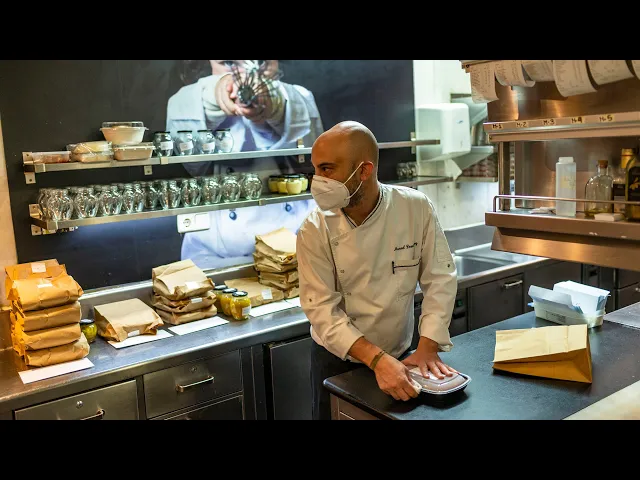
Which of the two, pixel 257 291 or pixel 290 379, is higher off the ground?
pixel 257 291

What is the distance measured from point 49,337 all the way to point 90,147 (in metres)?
0.88

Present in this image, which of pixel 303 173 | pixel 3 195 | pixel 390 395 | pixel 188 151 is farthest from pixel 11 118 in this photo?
pixel 390 395

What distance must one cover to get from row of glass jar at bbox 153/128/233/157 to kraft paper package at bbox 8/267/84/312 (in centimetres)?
84

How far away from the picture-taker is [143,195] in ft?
10.1

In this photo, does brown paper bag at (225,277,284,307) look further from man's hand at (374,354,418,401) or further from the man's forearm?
man's hand at (374,354,418,401)

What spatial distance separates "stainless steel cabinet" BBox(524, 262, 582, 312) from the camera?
4133 millimetres

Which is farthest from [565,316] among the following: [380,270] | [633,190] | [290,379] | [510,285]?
[510,285]

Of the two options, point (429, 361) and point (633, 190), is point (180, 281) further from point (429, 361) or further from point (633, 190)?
point (633, 190)

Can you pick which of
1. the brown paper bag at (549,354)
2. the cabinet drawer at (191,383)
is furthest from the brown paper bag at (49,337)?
the brown paper bag at (549,354)

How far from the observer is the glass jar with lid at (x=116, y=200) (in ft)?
9.73

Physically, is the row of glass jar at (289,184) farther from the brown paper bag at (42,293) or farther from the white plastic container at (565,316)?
the white plastic container at (565,316)
